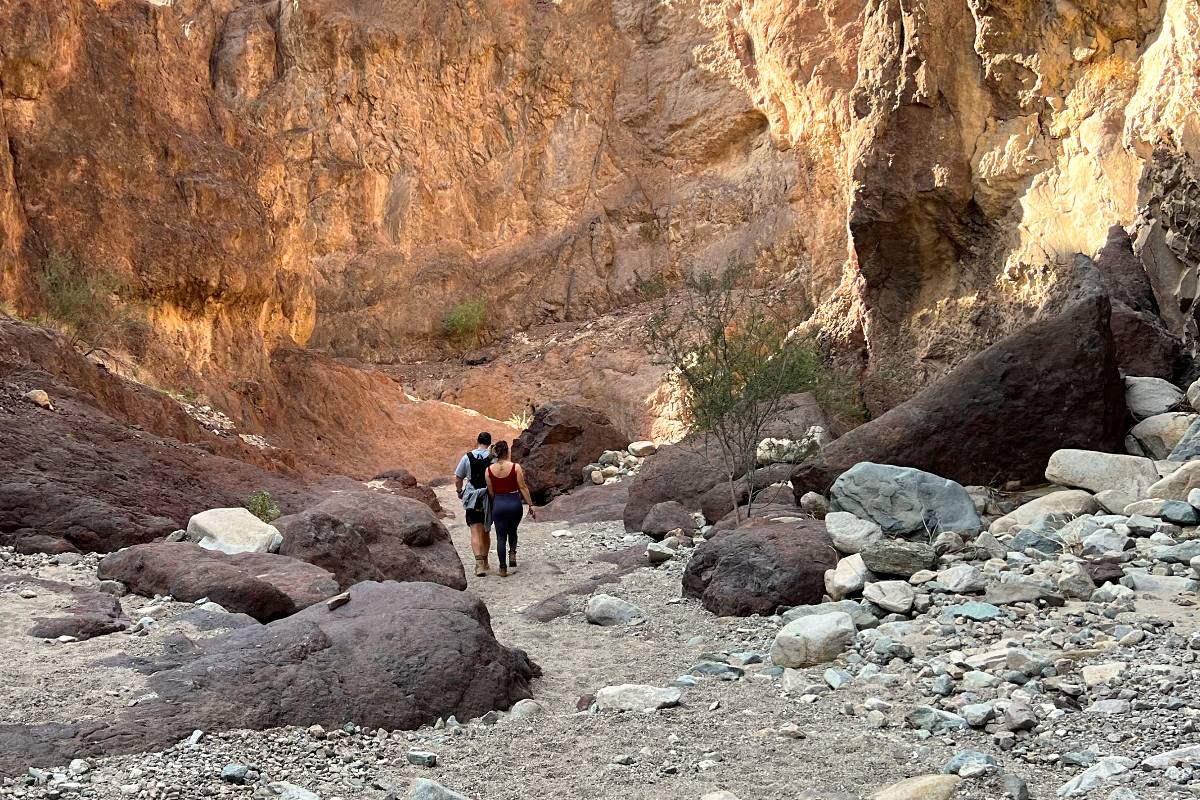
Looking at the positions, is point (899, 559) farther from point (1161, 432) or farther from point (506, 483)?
point (506, 483)

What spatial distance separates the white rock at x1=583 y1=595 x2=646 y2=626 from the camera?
24.8 ft

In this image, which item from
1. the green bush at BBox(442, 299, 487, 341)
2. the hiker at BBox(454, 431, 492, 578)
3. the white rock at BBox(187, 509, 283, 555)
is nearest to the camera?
the white rock at BBox(187, 509, 283, 555)

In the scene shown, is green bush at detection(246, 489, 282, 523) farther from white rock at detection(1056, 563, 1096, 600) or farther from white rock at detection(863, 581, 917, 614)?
white rock at detection(1056, 563, 1096, 600)

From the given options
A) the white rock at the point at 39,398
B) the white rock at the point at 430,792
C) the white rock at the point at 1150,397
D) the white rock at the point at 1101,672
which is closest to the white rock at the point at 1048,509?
the white rock at the point at 1150,397

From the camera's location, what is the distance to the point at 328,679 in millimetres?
4949

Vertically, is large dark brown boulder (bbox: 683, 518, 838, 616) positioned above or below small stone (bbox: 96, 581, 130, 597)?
below

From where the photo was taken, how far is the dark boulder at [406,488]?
16172 millimetres

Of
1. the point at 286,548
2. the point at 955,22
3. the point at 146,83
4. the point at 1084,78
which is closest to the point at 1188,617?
the point at 286,548

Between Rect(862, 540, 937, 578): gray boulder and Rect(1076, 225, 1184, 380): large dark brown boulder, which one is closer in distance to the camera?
Rect(862, 540, 937, 578): gray boulder

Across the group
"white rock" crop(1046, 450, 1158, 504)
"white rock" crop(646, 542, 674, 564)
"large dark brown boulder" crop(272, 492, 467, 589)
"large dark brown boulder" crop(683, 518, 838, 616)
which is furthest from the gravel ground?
"white rock" crop(646, 542, 674, 564)

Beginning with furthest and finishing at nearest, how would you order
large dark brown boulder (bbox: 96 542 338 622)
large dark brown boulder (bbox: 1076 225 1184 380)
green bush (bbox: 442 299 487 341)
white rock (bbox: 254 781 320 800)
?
1. green bush (bbox: 442 299 487 341)
2. large dark brown boulder (bbox: 1076 225 1184 380)
3. large dark brown boulder (bbox: 96 542 338 622)
4. white rock (bbox: 254 781 320 800)

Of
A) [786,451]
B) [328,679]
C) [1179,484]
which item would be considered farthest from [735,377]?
[328,679]

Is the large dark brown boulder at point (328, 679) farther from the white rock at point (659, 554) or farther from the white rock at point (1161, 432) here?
the white rock at point (1161, 432)

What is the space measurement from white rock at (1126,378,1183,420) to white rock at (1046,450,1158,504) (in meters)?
1.68
